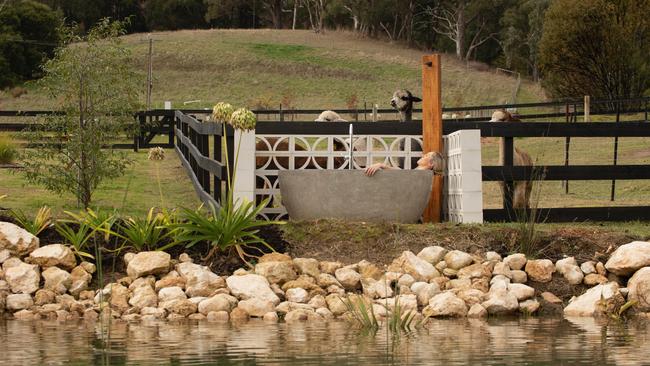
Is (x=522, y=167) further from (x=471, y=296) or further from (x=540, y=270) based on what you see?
(x=471, y=296)

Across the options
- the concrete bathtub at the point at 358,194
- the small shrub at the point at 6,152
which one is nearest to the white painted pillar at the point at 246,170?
the concrete bathtub at the point at 358,194

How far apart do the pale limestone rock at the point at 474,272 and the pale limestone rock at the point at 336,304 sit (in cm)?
136

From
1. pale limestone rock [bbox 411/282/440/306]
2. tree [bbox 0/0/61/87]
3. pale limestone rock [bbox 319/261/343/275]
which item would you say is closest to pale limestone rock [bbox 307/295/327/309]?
pale limestone rock [bbox 319/261/343/275]

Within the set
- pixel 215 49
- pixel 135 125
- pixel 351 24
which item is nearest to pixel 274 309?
pixel 135 125

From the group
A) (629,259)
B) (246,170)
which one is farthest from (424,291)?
(246,170)

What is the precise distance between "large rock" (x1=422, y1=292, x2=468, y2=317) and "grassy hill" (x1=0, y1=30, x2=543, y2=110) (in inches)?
2058

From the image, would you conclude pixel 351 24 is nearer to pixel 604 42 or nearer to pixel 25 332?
pixel 604 42

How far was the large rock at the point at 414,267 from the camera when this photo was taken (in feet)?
41.7

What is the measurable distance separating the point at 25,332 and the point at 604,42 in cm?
4356

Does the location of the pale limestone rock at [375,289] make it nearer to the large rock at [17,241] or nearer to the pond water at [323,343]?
the pond water at [323,343]

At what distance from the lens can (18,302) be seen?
12.3m

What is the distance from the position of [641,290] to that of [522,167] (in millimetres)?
3617

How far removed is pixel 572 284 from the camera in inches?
510

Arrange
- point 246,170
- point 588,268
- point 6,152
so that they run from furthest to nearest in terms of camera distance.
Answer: point 6,152
point 246,170
point 588,268
